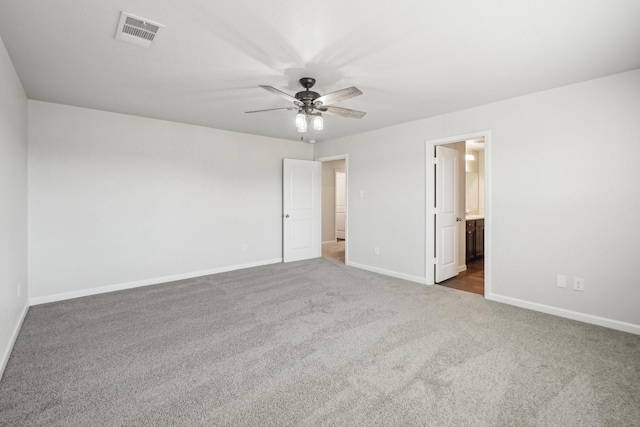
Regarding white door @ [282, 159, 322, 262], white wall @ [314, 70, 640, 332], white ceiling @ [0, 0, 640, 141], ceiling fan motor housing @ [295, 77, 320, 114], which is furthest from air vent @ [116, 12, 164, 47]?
white door @ [282, 159, 322, 262]

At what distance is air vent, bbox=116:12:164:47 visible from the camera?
1958 mm

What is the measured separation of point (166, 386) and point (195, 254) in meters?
2.99

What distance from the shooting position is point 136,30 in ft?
6.80

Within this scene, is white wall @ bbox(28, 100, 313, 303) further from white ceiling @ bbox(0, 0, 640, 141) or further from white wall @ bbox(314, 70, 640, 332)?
white wall @ bbox(314, 70, 640, 332)

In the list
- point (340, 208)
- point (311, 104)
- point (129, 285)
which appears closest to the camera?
point (311, 104)

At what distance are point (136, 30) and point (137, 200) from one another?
2.76 m

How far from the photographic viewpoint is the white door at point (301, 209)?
5771mm

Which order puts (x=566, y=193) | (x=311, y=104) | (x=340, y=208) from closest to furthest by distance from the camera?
(x=311, y=104)
(x=566, y=193)
(x=340, y=208)

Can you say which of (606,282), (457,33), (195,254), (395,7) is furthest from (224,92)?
(606,282)

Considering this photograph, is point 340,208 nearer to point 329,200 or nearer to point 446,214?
point 329,200

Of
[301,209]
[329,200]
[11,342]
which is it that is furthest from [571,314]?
[329,200]

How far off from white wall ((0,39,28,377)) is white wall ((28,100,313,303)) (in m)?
0.28

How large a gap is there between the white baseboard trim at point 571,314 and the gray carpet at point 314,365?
11 cm

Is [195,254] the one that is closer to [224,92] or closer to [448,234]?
[224,92]
